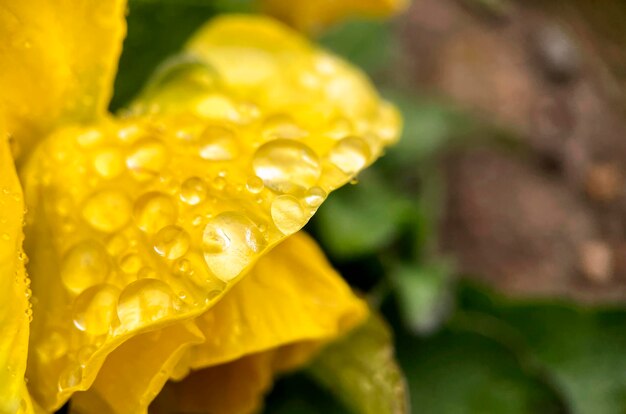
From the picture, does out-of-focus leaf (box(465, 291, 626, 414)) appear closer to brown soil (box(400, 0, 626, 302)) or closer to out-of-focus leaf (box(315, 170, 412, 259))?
out-of-focus leaf (box(315, 170, 412, 259))

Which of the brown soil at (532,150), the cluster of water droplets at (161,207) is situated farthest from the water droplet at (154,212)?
the brown soil at (532,150)

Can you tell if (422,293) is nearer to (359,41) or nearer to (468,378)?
(468,378)

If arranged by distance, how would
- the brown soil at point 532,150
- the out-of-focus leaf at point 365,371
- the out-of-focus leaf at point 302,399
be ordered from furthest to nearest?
the brown soil at point 532,150 → the out-of-focus leaf at point 302,399 → the out-of-focus leaf at point 365,371

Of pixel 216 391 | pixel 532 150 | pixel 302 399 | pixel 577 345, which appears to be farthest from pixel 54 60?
pixel 532 150

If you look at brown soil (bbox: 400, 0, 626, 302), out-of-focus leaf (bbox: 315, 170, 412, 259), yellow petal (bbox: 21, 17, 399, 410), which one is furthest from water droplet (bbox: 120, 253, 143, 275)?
brown soil (bbox: 400, 0, 626, 302)

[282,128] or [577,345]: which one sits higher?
[282,128]

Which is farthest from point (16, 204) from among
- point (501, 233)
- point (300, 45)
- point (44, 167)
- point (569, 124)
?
point (569, 124)

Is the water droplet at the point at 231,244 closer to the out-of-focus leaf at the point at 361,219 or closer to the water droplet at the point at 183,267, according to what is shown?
the water droplet at the point at 183,267
